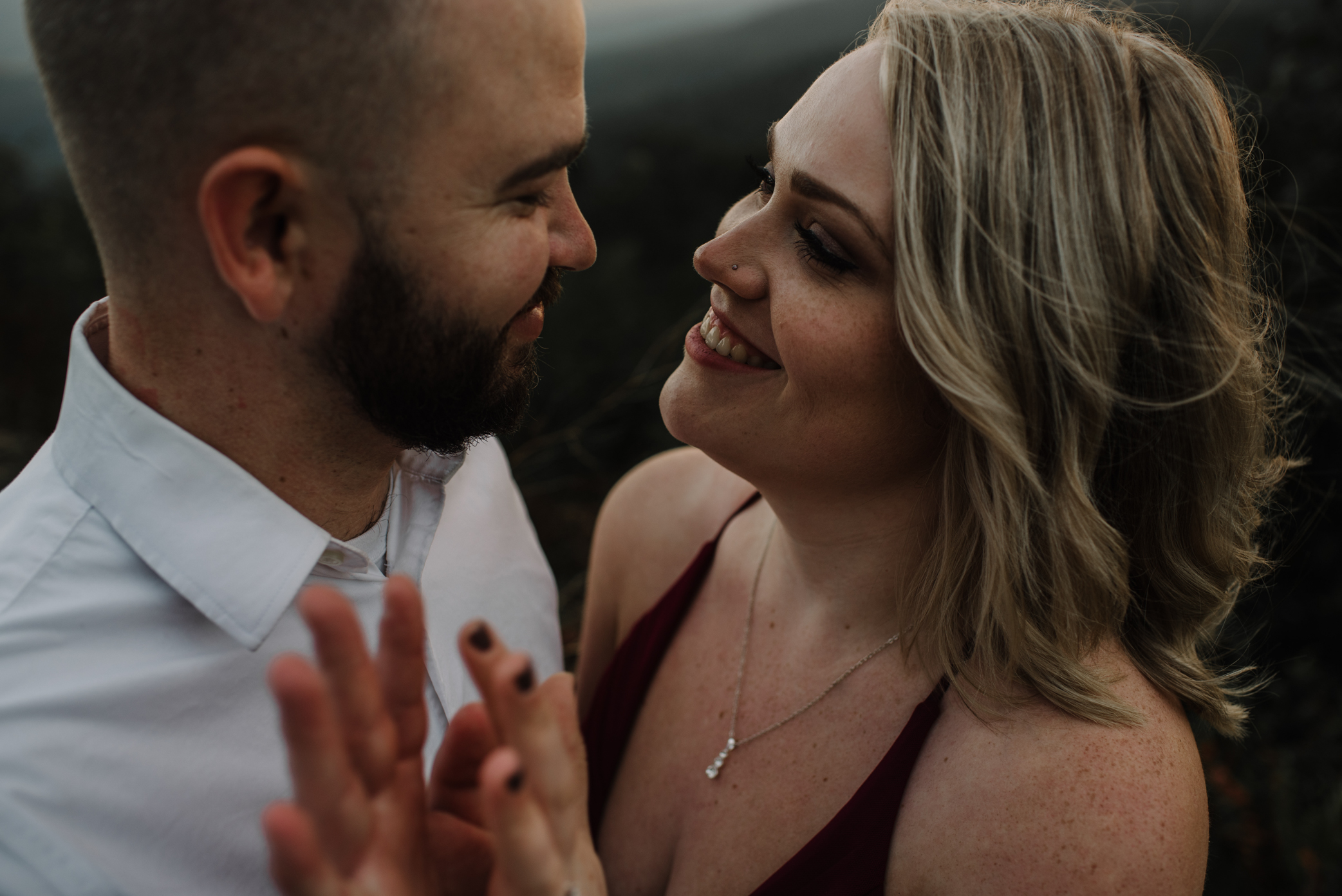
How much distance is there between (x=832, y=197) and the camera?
172 centimetres

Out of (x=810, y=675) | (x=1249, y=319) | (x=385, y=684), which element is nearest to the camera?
(x=385, y=684)

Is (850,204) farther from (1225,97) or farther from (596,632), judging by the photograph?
(596,632)

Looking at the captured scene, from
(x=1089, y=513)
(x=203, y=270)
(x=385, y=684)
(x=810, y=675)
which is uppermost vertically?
(x=203, y=270)

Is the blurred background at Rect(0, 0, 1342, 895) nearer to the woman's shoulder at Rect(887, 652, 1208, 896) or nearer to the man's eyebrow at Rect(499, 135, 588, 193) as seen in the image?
the man's eyebrow at Rect(499, 135, 588, 193)

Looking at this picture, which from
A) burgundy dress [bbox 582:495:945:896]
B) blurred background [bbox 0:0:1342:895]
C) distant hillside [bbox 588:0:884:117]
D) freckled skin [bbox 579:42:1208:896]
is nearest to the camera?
freckled skin [bbox 579:42:1208:896]

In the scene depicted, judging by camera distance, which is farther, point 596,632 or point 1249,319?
point 596,632

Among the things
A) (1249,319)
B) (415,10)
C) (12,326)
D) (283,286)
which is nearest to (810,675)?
(1249,319)

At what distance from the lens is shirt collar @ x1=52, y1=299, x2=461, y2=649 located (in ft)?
4.75

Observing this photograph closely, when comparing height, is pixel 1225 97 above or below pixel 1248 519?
above

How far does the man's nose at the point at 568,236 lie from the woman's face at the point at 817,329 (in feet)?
0.95

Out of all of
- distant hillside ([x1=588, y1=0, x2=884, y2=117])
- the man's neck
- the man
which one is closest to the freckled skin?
the man

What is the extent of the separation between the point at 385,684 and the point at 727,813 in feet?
3.74

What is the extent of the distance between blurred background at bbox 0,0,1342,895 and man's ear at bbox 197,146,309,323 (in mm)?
994

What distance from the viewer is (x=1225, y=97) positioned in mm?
2020
